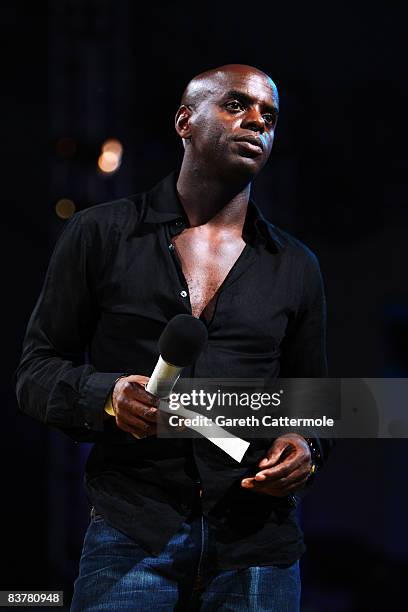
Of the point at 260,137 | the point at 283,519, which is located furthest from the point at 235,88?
the point at 283,519

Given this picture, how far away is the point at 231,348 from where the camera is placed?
1869mm

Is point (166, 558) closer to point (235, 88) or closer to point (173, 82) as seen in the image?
point (235, 88)

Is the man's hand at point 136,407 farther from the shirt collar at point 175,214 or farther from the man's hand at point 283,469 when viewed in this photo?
the shirt collar at point 175,214

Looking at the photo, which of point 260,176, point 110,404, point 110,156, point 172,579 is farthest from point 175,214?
point 260,176

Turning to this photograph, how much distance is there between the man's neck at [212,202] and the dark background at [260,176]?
1.06 meters

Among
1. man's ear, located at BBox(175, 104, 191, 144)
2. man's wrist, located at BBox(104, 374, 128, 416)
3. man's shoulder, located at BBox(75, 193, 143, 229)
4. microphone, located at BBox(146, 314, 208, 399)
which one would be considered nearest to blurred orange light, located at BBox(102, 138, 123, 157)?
man's ear, located at BBox(175, 104, 191, 144)

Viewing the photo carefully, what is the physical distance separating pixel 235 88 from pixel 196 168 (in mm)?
195

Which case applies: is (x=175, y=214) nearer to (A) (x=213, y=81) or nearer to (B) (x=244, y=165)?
(B) (x=244, y=165)

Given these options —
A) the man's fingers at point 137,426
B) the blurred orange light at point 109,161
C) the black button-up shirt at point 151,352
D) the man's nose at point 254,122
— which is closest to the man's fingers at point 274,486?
the black button-up shirt at point 151,352

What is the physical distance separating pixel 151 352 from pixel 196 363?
0.09 meters

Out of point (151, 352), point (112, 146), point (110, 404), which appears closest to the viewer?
point (110, 404)

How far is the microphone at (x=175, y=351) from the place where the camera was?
4.67ft

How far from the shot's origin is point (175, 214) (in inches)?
78.4

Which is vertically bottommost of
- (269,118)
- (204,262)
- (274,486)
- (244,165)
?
(274,486)
